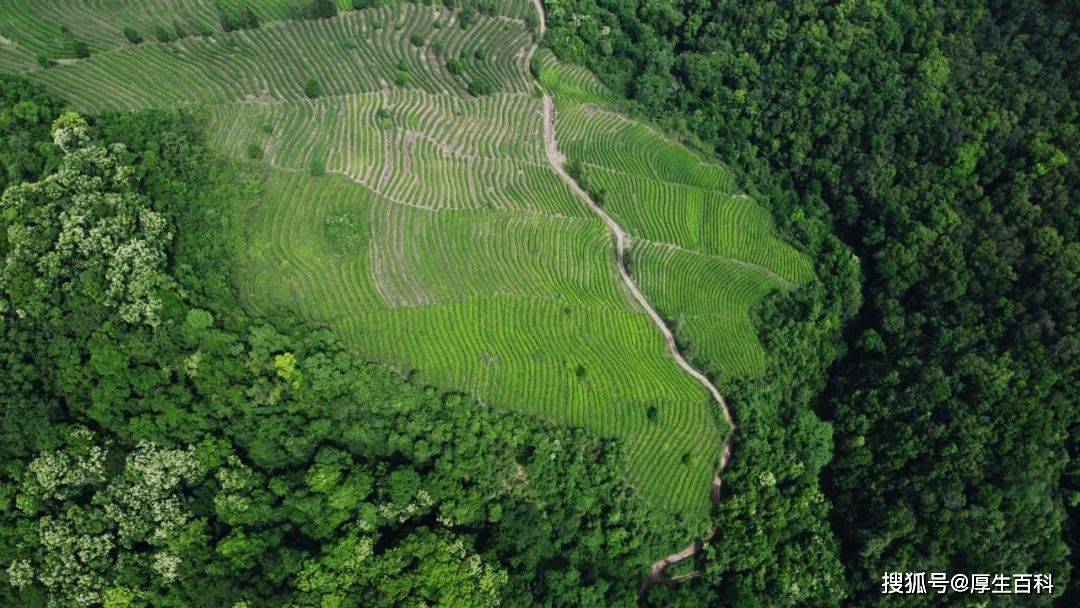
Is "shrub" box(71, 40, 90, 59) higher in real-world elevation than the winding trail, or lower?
higher

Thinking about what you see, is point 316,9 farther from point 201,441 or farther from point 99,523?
point 99,523

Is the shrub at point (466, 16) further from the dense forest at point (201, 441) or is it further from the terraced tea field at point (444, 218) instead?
the dense forest at point (201, 441)

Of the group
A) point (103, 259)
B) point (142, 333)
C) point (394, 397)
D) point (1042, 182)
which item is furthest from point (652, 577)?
point (1042, 182)

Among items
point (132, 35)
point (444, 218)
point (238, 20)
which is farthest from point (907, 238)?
point (132, 35)

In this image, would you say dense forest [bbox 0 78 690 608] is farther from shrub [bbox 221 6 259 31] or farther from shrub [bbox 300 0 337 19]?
shrub [bbox 300 0 337 19]

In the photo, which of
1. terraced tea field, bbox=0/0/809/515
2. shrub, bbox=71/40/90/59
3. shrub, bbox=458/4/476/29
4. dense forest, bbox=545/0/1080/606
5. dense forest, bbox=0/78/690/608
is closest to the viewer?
dense forest, bbox=0/78/690/608

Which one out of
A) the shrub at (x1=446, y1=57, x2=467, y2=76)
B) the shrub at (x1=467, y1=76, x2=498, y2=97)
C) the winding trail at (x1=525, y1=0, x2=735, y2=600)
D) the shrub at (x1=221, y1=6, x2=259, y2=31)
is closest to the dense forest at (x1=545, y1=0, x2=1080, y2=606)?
the winding trail at (x1=525, y1=0, x2=735, y2=600)

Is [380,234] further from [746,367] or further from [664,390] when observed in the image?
[746,367]
